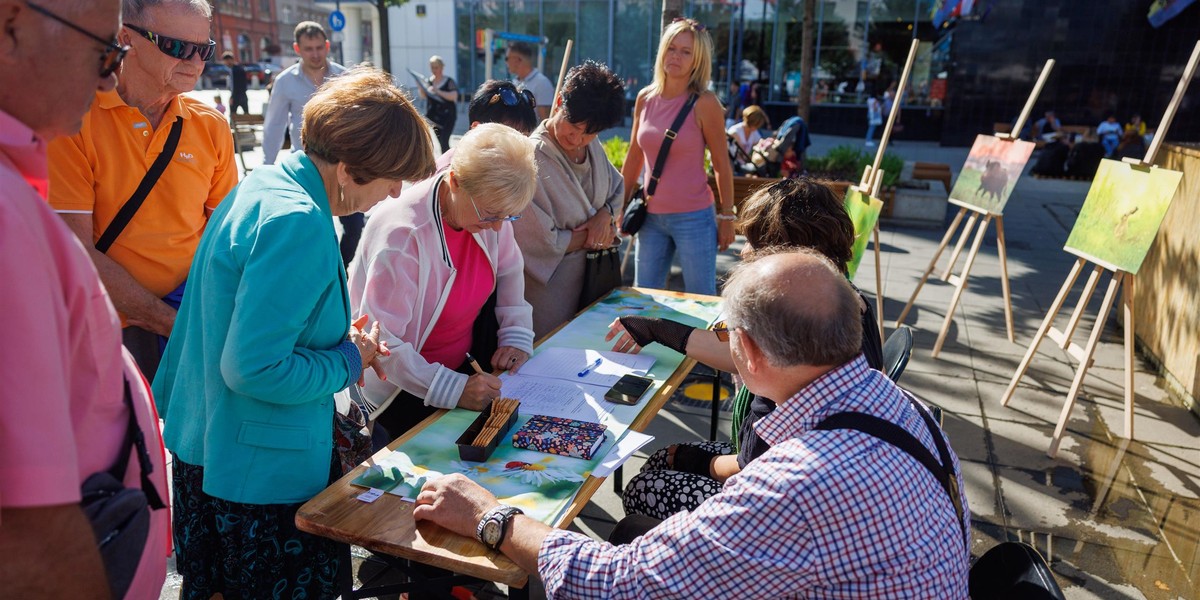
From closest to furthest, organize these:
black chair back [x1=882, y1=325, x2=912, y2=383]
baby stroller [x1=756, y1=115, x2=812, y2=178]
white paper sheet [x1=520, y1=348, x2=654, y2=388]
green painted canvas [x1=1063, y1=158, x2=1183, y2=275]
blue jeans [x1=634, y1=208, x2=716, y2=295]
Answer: black chair back [x1=882, y1=325, x2=912, y2=383] → white paper sheet [x1=520, y1=348, x2=654, y2=388] → green painted canvas [x1=1063, y1=158, x2=1183, y2=275] → blue jeans [x1=634, y1=208, x2=716, y2=295] → baby stroller [x1=756, y1=115, x2=812, y2=178]

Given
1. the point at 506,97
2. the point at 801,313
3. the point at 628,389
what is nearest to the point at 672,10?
the point at 506,97

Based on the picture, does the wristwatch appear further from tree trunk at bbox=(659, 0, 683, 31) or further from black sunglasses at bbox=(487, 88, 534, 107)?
tree trunk at bbox=(659, 0, 683, 31)

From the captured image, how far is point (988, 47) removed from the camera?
18.7 m

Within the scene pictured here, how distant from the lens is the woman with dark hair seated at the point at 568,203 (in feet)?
11.0

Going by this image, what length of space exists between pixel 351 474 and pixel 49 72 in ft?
3.87

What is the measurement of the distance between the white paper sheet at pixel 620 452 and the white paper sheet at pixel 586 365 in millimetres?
370

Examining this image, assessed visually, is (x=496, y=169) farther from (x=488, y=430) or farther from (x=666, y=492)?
(x=666, y=492)

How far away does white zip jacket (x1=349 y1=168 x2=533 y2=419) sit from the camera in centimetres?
230

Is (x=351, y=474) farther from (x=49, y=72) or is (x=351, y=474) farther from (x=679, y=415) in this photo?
(x=679, y=415)


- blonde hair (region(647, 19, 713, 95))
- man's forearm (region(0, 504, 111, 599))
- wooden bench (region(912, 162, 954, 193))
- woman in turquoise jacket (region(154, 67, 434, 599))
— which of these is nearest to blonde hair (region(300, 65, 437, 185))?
woman in turquoise jacket (region(154, 67, 434, 599))

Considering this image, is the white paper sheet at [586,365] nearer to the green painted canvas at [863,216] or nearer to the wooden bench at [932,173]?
Answer: the green painted canvas at [863,216]

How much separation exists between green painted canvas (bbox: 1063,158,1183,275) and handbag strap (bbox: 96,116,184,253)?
4.20 metres

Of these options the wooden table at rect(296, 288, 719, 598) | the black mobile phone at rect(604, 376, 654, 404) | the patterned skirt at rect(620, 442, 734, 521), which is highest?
the black mobile phone at rect(604, 376, 654, 404)

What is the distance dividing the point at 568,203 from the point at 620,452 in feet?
5.35
